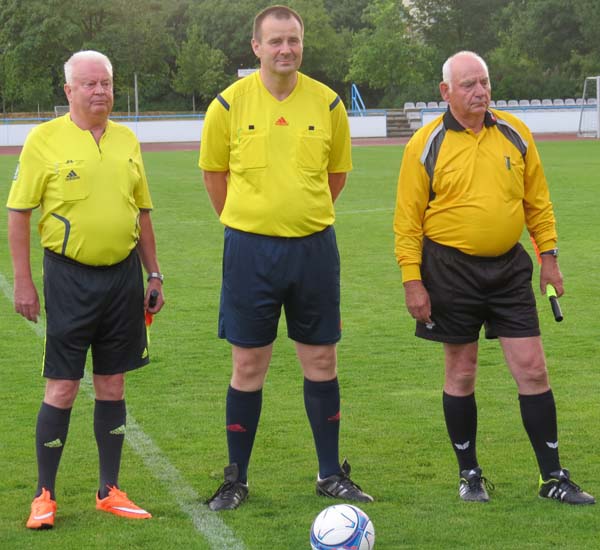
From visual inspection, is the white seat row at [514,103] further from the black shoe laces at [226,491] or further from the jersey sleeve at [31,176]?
the jersey sleeve at [31,176]

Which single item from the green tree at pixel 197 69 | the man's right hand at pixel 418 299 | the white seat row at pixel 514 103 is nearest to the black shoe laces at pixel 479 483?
the man's right hand at pixel 418 299

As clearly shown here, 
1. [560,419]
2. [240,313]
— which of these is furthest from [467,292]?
[560,419]

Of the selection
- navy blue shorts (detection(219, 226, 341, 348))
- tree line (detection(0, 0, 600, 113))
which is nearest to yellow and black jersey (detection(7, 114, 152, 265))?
navy blue shorts (detection(219, 226, 341, 348))

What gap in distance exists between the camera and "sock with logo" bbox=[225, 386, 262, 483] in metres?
5.23

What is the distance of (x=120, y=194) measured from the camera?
16.1 ft

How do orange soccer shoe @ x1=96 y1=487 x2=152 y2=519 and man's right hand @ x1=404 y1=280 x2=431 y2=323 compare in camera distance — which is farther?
man's right hand @ x1=404 y1=280 x2=431 y2=323

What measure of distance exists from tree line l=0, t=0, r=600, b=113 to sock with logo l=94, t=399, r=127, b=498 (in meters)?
53.9

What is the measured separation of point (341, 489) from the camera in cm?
513

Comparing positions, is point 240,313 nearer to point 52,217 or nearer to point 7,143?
point 52,217

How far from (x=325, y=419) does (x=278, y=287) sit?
68 cm

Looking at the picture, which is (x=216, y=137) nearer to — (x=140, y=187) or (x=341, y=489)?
(x=140, y=187)

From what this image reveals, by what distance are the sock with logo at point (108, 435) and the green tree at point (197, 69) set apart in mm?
59169

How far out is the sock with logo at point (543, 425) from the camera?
5.11 meters

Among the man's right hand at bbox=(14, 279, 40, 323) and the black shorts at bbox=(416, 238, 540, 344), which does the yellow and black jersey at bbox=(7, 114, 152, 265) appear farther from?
the black shorts at bbox=(416, 238, 540, 344)
